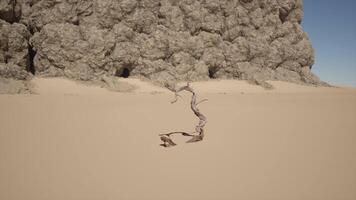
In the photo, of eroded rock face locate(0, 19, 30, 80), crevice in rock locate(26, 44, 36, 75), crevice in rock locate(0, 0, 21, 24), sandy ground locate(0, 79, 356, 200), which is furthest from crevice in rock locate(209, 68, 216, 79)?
sandy ground locate(0, 79, 356, 200)

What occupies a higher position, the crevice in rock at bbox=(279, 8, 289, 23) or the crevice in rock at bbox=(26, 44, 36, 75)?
the crevice in rock at bbox=(279, 8, 289, 23)

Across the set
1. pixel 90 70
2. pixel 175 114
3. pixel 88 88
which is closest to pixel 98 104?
pixel 175 114

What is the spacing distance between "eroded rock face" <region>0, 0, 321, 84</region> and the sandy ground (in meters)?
11.4

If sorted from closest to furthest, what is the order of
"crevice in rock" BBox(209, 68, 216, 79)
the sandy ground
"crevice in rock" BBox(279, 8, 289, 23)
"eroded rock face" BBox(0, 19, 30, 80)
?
the sandy ground
"eroded rock face" BBox(0, 19, 30, 80)
"crevice in rock" BBox(209, 68, 216, 79)
"crevice in rock" BBox(279, 8, 289, 23)

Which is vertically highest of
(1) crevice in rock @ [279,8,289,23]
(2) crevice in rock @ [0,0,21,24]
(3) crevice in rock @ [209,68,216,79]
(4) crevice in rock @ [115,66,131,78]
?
(1) crevice in rock @ [279,8,289,23]

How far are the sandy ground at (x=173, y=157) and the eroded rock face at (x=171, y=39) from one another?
11430mm

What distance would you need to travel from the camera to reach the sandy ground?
2.85 meters

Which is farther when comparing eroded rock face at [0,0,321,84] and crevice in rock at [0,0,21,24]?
eroded rock face at [0,0,321,84]

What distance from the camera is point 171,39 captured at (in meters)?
20.1

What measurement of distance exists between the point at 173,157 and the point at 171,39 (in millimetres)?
17015

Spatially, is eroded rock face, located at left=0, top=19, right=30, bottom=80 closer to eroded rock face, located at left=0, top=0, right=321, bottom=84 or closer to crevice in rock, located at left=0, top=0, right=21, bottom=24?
crevice in rock, located at left=0, top=0, right=21, bottom=24

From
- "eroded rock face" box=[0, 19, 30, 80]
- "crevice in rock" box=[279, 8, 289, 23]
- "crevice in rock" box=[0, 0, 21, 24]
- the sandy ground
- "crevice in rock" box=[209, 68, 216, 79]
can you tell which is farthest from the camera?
"crevice in rock" box=[279, 8, 289, 23]

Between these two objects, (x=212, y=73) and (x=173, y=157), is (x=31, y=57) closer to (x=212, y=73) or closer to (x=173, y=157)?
(x=212, y=73)

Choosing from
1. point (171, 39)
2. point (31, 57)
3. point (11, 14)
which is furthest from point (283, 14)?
point (11, 14)
